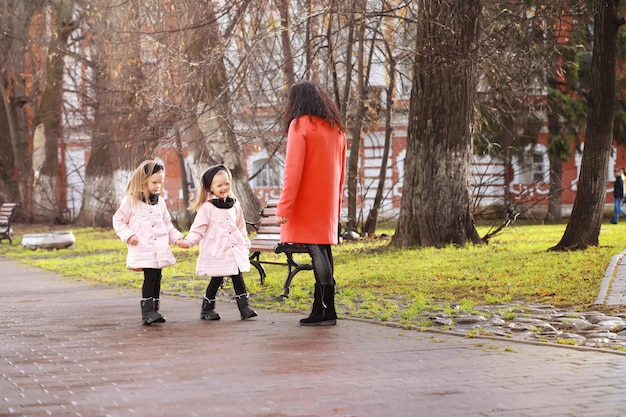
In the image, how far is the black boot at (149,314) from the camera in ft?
32.0

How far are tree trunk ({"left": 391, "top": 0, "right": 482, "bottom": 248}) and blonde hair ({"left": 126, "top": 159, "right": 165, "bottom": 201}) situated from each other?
7900mm

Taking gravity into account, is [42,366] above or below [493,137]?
below

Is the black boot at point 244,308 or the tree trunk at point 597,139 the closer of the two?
the black boot at point 244,308

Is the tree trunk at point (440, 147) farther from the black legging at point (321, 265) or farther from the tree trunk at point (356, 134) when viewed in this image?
the black legging at point (321, 265)

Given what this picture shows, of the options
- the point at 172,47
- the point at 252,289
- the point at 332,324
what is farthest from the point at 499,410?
the point at 172,47

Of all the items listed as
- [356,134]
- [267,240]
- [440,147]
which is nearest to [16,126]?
[356,134]

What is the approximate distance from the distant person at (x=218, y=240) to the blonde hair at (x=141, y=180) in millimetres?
464

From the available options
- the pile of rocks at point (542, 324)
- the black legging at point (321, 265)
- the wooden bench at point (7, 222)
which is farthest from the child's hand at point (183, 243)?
the wooden bench at point (7, 222)

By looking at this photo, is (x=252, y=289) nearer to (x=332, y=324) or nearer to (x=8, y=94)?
(x=332, y=324)

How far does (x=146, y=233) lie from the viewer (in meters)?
10.1

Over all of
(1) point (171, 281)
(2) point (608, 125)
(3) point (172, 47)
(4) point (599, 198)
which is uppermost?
(3) point (172, 47)

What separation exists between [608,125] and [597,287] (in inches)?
207

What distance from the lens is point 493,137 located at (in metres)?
33.9

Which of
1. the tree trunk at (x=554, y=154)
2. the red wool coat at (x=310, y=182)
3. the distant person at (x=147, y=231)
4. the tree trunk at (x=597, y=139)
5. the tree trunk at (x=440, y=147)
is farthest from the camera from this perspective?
the tree trunk at (x=554, y=154)
